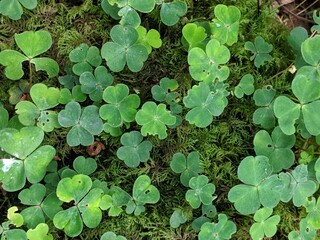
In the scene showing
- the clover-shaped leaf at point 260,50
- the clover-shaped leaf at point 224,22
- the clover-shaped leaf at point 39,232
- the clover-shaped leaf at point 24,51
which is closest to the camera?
the clover-shaped leaf at point 39,232

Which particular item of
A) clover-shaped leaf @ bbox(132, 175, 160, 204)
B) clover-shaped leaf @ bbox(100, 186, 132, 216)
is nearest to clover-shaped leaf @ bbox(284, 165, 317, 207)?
clover-shaped leaf @ bbox(132, 175, 160, 204)

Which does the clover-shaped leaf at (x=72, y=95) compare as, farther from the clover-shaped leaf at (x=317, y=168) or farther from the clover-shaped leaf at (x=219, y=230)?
the clover-shaped leaf at (x=317, y=168)

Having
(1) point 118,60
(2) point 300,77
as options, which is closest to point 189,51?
(1) point 118,60

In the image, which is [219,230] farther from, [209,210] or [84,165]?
[84,165]

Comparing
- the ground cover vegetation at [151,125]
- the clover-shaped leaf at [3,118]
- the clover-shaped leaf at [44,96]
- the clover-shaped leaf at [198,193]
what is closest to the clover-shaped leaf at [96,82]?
the ground cover vegetation at [151,125]

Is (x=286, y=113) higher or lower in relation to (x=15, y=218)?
higher

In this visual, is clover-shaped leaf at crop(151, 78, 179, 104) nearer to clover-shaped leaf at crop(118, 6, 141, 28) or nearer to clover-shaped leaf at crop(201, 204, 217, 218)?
clover-shaped leaf at crop(118, 6, 141, 28)

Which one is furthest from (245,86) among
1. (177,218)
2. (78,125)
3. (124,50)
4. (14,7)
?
(14,7)
